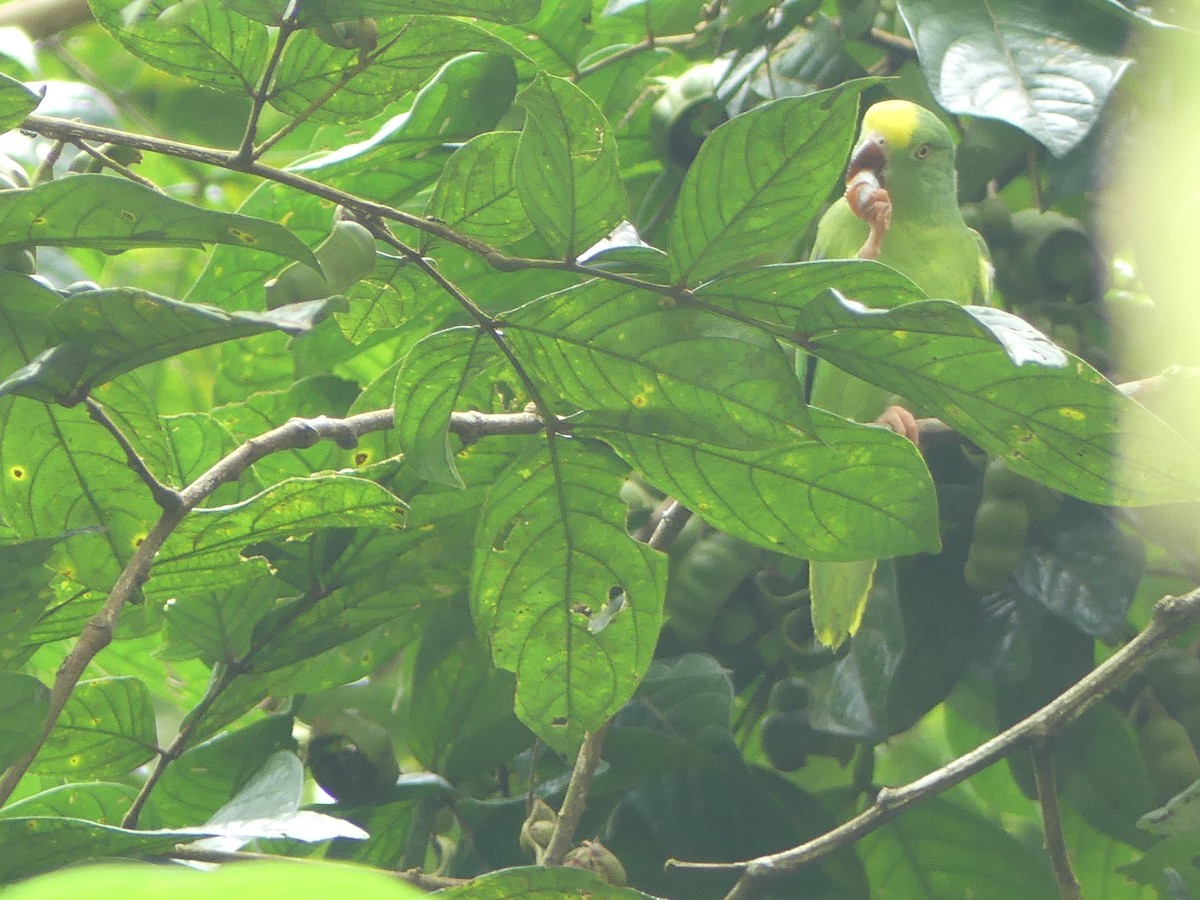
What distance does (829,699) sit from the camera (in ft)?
4.36

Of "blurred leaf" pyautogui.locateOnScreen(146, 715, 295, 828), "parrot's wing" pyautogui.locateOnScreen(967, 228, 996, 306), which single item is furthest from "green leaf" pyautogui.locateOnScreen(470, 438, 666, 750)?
A: "parrot's wing" pyautogui.locateOnScreen(967, 228, 996, 306)

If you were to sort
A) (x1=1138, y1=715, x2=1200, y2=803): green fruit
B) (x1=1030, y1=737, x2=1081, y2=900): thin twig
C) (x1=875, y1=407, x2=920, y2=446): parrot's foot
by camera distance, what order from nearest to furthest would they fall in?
1. (x1=1030, y1=737, x2=1081, y2=900): thin twig
2. (x1=1138, y1=715, x2=1200, y2=803): green fruit
3. (x1=875, y1=407, x2=920, y2=446): parrot's foot

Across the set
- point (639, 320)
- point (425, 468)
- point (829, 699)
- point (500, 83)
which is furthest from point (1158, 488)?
point (500, 83)

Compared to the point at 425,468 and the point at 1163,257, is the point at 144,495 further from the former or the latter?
the point at 1163,257

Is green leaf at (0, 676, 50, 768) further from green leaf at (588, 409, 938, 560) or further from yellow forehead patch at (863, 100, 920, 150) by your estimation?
yellow forehead patch at (863, 100, 920, 150)

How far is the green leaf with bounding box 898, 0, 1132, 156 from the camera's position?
112 centimetres

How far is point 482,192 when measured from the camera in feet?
3.05

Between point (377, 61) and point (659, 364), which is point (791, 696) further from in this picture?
point (377, 61)

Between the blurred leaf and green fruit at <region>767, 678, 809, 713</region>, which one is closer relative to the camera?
the blurred leaf

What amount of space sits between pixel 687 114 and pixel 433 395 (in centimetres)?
74

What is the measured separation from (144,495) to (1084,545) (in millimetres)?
944

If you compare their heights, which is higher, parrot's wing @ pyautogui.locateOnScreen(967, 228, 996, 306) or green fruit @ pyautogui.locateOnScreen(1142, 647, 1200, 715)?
parrot's wing @ pyautogui.locateOnScreen(967, 228, 996, 306)

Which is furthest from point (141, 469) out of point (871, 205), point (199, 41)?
point (871, 205)

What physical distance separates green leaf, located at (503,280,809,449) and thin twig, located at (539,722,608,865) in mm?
268
